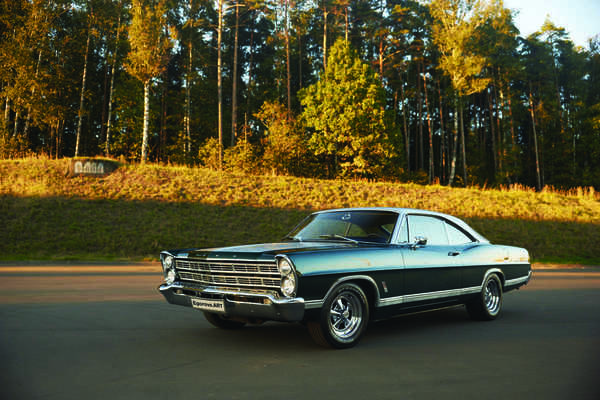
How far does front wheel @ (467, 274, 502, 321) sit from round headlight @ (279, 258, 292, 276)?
3.57m

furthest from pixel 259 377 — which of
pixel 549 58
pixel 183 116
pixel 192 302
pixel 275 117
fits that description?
pixel 549 58

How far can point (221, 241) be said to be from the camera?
2089 cm

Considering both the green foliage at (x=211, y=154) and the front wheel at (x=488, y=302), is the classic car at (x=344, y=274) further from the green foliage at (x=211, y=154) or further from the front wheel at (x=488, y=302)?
the green foliage at (x=211, y=154)

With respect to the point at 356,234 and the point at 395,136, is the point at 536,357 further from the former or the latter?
the point at 395,136

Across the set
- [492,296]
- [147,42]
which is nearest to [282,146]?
[147,42]

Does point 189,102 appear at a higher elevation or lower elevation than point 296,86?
lower

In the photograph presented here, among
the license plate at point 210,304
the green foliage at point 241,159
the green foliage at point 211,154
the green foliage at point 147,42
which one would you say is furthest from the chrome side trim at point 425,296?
the green foliage at point 147,42

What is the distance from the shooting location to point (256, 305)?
498 centimetres

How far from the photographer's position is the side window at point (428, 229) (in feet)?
21.8

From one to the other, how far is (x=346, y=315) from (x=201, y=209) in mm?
19193

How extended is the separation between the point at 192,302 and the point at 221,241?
15.4m

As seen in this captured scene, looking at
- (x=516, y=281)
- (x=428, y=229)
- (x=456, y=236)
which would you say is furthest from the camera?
(x=516, y=281)

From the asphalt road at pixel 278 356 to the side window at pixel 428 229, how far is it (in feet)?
4.03

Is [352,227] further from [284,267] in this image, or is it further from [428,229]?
[284,267]
